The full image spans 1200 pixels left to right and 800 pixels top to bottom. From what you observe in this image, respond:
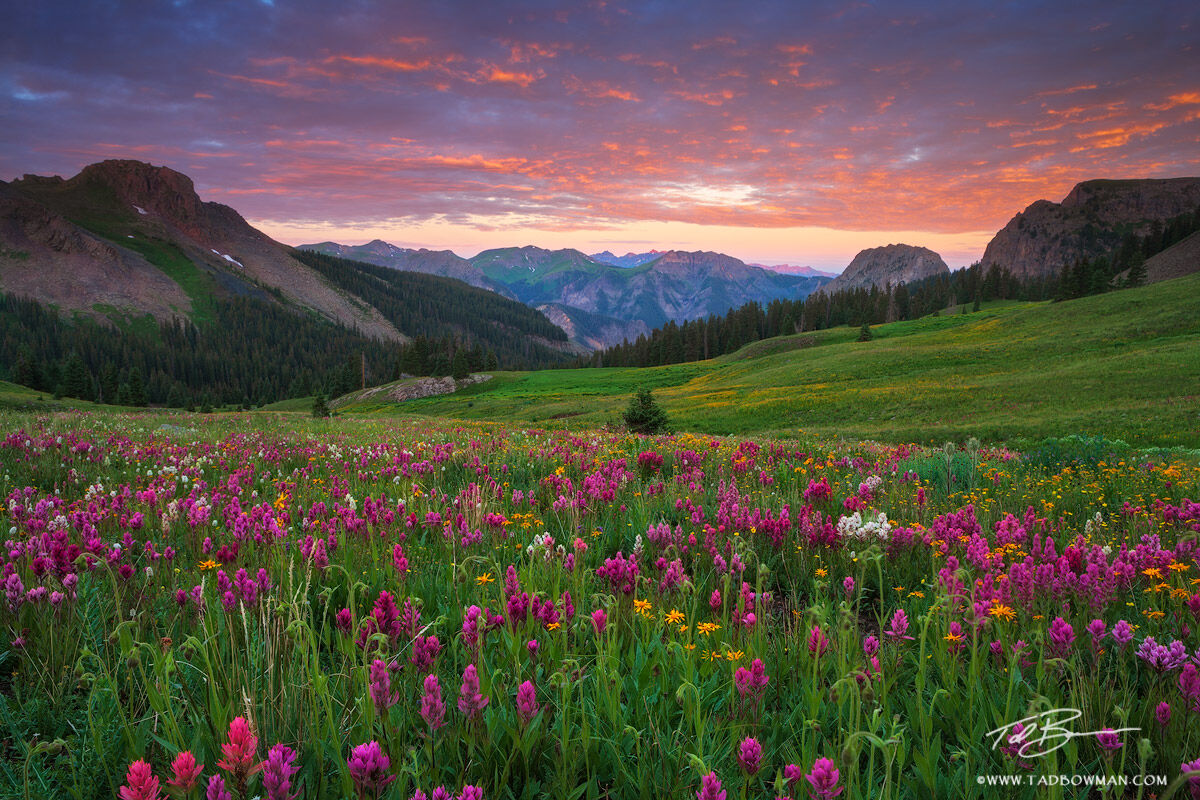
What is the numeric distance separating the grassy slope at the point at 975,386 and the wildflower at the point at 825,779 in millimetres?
29274

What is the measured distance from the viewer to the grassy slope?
28.4m

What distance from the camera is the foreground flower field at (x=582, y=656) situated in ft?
6.79

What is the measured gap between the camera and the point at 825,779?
1.72m

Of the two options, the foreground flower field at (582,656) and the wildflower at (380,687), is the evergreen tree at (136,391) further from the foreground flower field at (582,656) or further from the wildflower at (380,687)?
the wildflower at (380,687)

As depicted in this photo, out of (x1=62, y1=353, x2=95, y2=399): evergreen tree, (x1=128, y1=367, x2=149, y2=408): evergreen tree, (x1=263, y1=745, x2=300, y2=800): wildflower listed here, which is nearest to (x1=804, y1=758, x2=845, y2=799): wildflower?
(x1=263, y1=745, x2=300, y2=800): wildflower

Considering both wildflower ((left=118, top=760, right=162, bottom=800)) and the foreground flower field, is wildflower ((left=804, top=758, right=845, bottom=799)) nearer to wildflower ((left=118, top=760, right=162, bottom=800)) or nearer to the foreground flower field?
the foreground flower field

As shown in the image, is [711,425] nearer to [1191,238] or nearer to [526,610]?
[526,610]

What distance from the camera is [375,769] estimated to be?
70.9 inches

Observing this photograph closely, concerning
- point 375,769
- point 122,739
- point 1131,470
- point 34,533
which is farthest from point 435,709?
point 1131,470

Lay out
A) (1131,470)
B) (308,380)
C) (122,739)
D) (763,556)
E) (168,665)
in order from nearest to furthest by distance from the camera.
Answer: (168,665) < (122,739) < (763,556) < (1131,470) < (308,380)

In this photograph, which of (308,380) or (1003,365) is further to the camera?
(308,380)

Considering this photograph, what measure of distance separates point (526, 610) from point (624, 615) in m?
0.62

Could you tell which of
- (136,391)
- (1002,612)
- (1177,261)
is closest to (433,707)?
(1002,612)

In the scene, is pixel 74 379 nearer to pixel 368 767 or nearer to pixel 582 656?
pixel 582 656
